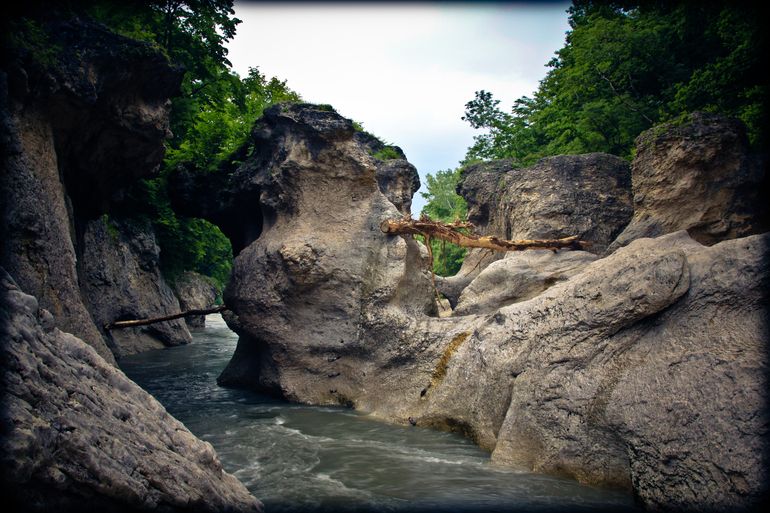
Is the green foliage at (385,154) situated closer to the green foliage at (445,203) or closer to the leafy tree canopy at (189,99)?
the leafy tree canopy at (189,99)

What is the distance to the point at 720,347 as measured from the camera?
451 cm

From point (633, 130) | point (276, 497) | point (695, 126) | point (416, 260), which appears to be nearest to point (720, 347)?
point (276, 497)

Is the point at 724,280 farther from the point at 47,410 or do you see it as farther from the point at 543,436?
the point at 47,410

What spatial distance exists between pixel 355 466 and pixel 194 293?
19.6 meters

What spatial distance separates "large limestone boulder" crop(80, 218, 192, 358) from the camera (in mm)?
12883

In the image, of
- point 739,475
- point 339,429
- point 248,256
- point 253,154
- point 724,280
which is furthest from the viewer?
point 253,154

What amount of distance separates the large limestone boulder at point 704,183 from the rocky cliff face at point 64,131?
10.4m

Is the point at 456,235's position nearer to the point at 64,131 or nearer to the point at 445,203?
the point at 64,131

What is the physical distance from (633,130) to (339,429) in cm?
1412

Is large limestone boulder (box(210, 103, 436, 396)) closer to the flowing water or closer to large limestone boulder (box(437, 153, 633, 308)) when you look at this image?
the flowing water

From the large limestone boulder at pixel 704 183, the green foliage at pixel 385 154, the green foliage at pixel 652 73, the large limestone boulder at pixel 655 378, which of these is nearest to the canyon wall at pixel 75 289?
the large limestone boulder at pixel 655 378

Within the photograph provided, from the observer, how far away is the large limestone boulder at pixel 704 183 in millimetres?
9836

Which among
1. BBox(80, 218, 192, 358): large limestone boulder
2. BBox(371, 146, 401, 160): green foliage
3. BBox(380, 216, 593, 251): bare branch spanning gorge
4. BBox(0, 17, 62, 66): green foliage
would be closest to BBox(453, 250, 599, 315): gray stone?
BBox(380, 216, 593, 251): bare branch spanning gorge

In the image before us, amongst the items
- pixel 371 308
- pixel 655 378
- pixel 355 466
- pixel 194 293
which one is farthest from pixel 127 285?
pixel 655 378
